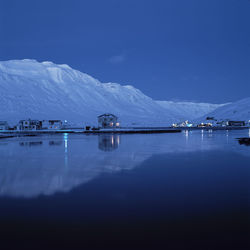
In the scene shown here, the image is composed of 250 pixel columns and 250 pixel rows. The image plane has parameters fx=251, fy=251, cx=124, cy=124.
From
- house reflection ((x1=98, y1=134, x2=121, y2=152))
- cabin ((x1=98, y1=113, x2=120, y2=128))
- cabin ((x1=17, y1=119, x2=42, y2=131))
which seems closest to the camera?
house reflection ((x1=98, y1=134, x2=121, y2=152))

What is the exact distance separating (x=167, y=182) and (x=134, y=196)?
3.18 meters

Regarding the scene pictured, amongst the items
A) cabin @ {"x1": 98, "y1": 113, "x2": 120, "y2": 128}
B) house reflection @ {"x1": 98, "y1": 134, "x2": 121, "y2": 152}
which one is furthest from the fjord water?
cabin @ {"x1": 98, "y1": 113, "x2": 120, "y2": 128}

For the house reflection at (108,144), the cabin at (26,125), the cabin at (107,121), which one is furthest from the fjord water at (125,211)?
the cabin at (107,121)

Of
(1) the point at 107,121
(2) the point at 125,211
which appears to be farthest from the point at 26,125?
(2) the point at 125,211

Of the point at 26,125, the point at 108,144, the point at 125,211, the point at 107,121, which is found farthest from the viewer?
the point at 107,121

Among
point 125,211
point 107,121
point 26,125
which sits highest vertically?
point 107,121

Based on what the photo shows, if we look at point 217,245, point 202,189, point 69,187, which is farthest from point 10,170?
point 217,245

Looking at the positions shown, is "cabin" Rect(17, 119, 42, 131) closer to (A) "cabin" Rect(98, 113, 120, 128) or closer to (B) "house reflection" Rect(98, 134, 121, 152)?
(A) "cabin" Rect(98, 113, 120, 128)

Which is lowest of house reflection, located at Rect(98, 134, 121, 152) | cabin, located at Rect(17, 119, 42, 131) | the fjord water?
the fjord water

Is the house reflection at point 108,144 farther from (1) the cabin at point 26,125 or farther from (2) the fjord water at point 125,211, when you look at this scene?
(1) the cabin at point 26,125

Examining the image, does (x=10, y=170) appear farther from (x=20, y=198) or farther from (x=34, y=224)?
(x=34, y=224)

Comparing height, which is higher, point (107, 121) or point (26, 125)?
point (107, 121)

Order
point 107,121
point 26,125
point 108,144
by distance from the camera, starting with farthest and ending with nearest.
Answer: point 107,121
point 26,125
point 108,144

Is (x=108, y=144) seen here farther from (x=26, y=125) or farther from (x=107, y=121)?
(x=107, y=121)
